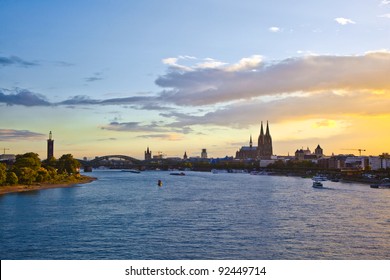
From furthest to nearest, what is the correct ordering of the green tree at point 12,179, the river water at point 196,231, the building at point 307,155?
the building at point 307,155 < the green tree at point 12,179 < the river water at point 196,231

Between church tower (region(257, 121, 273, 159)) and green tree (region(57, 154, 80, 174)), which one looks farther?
church tower (region(257, 121, 273, 159))

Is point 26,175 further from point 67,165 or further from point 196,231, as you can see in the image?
point 196,231

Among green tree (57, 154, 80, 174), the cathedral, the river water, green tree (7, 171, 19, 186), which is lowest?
the river water

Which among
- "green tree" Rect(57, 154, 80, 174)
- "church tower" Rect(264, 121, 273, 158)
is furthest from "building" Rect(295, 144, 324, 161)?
"green tree" Rect(57, 154, 80, 174)

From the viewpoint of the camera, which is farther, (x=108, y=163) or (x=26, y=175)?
(x=108, y=163)

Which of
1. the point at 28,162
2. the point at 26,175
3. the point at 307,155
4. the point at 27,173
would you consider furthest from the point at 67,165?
the point at 307,155

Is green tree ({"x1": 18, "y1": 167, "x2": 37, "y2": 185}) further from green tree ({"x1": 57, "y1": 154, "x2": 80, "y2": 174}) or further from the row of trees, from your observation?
green tree ({"x1": 57, "y1": 154, "x2": 80, "y2": 174})

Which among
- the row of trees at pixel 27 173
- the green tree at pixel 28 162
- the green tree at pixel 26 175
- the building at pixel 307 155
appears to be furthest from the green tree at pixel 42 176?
the building at pixel 307 155

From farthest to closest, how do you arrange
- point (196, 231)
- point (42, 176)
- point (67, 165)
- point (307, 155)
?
1. point (307, 155)
2. point (67, 165)
3. point (42, 176)
4. point (196, 231)

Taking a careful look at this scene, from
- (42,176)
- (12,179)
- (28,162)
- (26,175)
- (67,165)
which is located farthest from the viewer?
(67,165)

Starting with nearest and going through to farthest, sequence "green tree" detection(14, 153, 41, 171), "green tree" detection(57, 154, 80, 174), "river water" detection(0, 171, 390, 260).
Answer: "river water" detection(0, 171, 390, 260) < "green tree" detection(14, 153, 41, 171) < "green tree" detection(57, 154, 80, 174)

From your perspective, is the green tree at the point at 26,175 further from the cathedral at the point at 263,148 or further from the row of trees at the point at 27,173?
the cathedral at the point at 263,148
